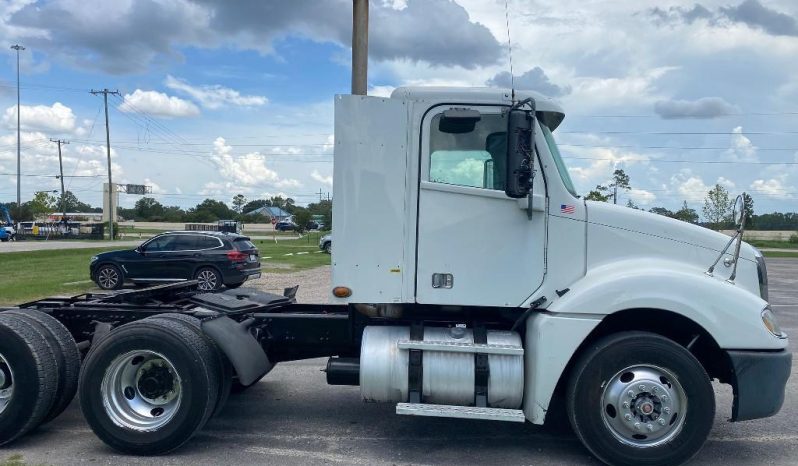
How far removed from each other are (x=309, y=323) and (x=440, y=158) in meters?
1.91

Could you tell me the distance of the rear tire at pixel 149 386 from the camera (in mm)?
4793

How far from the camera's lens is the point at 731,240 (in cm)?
479

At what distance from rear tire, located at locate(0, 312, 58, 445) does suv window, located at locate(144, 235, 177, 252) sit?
13481 mm

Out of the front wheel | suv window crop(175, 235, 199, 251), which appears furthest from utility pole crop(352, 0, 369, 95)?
the front wheel

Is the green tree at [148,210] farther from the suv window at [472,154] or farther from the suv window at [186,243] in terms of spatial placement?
the suv window at [472,154]

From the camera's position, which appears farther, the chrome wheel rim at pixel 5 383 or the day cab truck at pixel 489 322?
the chrome wheel rim at pixel 5 383

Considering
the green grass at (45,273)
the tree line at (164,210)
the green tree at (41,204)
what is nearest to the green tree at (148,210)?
the tree line at (164,210)

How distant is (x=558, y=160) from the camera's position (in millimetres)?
4906

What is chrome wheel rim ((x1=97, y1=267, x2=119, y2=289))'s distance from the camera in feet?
58.1

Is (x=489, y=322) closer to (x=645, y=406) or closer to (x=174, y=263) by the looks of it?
(x=645, y=406)

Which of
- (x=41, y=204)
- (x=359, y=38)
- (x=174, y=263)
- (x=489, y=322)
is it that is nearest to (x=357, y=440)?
(x=489, y=322)

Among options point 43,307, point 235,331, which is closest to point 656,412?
point 235,331

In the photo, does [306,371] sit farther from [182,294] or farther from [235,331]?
[235,331]

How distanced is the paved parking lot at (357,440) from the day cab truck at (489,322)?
26 centimetres
